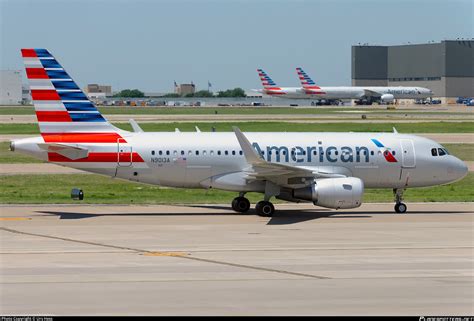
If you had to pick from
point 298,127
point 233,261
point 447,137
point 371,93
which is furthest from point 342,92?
point 233,261

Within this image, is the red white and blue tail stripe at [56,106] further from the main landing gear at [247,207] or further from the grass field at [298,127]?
the grass field at [298,127]

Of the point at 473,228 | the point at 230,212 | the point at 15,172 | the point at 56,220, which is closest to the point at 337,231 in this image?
the point at 473,228

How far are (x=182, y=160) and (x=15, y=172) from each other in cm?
1905

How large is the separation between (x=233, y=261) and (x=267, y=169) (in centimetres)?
1072

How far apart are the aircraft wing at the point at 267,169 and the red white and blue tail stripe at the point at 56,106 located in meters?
4.97

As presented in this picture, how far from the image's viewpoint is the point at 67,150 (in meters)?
35.0

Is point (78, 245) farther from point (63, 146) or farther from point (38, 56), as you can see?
point (38, 56)

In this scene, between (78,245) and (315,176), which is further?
(315,176)

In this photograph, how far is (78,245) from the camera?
2709cm

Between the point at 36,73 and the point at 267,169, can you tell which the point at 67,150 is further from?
the point at 267,169

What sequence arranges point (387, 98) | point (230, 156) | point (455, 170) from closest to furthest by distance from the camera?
point (230, 156) → point (455, 170) → point (387, 98)

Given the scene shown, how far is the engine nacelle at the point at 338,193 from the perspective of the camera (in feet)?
111

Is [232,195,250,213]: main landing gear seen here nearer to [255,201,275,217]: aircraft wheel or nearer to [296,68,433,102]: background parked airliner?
[255,201,275,217]: aircraft wheel

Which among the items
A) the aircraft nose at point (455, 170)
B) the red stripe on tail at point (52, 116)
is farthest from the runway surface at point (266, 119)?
the red stripe on tail at point (52, 116)
